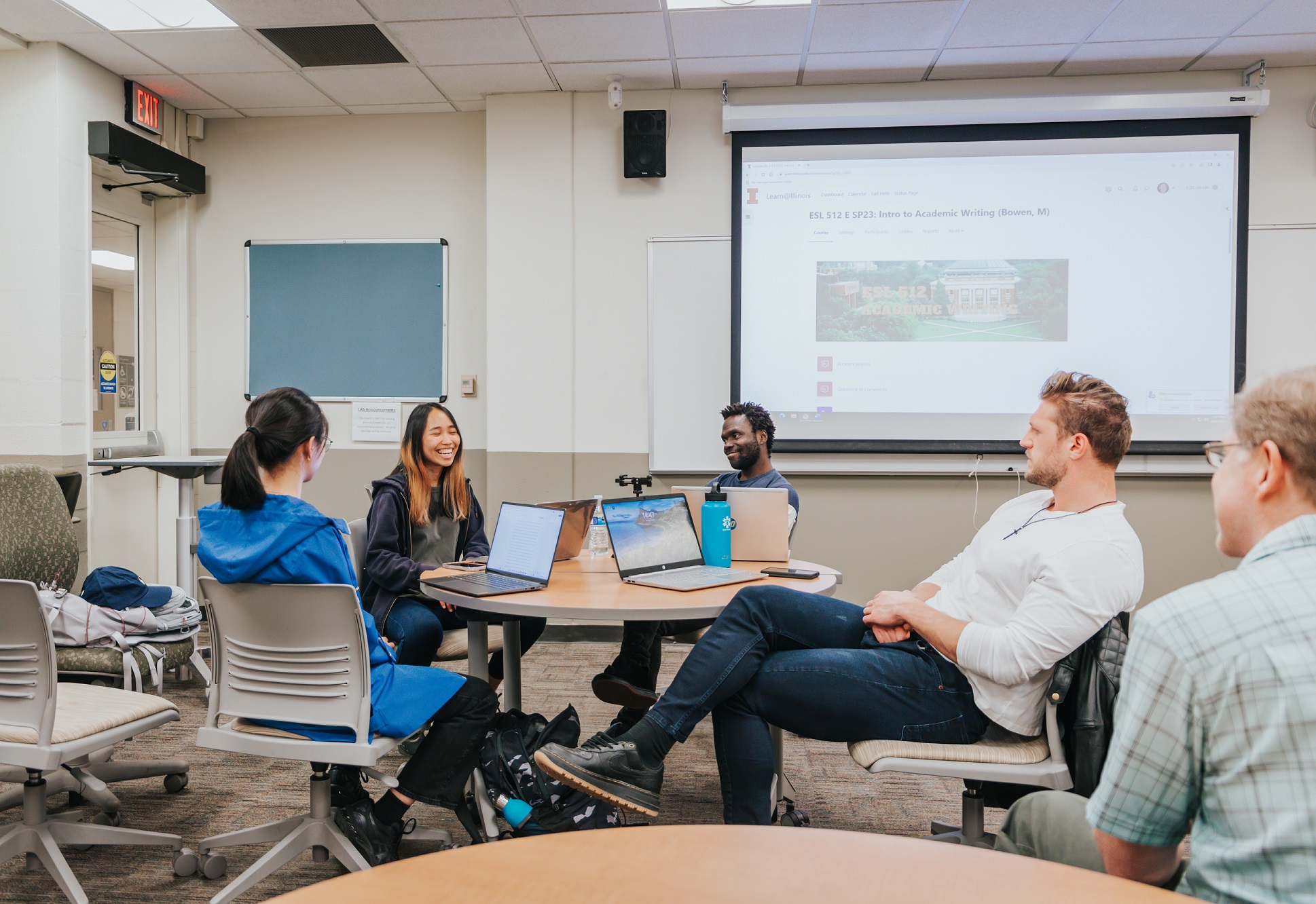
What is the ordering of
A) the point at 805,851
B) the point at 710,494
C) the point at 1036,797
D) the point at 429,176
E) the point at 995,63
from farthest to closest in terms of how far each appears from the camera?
the point at 429,176
the point at 995,63
the point at 710,494
the point at 1036,797
the point at 805,851

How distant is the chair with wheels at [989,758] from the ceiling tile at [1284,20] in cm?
352

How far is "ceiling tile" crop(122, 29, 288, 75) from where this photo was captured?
3799 millimetres

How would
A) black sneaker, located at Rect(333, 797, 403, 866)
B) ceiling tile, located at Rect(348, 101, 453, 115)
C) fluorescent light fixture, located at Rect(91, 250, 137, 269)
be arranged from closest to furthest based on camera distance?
black sneaker, located at Rect(333, 797, 403, 866) → fluorescent light fixture, located at Rect(91, 250, 137, 269) → ceiling tile, located at Rect(348, 101, 453, 115)

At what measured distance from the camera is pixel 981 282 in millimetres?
4223

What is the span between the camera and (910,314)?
168 inches

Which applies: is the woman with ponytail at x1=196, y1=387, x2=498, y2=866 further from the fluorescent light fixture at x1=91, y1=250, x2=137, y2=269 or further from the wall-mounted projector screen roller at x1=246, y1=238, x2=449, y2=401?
the fluorescent light fixture at x1=91, y1=250, x2=137, y2=269

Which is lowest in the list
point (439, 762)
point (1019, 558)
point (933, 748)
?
point (439, 762)

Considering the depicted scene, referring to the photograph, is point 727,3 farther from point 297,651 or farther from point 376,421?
point 297,651

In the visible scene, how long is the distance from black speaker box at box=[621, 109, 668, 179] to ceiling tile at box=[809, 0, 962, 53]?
83 centimetres

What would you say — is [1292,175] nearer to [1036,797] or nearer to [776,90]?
[776,90]

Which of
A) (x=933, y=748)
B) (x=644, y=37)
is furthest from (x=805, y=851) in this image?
(x=644, y=37)

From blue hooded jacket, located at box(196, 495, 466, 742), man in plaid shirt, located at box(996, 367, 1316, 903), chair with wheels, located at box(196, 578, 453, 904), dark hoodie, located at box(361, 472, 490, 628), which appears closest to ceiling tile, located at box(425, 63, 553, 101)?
dark hoodie, located at box(361, 472, 490, 628)

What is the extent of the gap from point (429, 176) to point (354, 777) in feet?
11.8

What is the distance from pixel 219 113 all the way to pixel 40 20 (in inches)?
44.3
